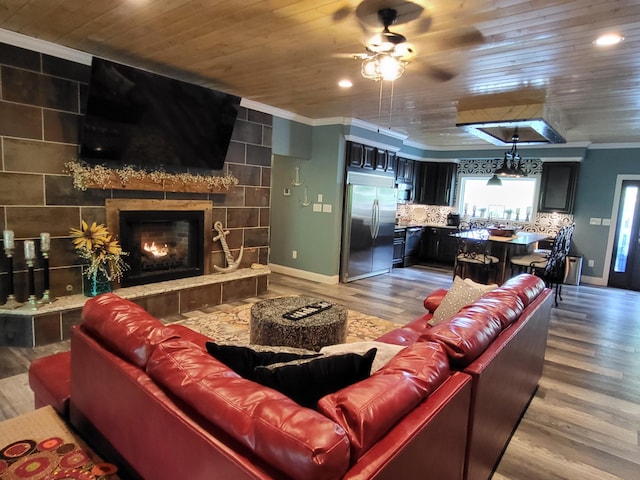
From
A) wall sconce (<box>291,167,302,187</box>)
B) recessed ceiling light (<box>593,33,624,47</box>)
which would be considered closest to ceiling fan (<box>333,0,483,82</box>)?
recessed ceiling light (<box>593,33,624,47</box>)

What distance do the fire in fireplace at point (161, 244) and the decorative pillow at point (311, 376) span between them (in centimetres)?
333

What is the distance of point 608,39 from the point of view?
2.61 metres

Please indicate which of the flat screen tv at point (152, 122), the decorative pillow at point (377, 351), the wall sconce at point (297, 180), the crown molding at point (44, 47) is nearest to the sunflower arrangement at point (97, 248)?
the flat screen tv at point (152, 122)

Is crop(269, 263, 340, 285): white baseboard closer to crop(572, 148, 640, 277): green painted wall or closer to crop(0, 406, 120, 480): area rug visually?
crop(0, 406, 120, 480): area rug

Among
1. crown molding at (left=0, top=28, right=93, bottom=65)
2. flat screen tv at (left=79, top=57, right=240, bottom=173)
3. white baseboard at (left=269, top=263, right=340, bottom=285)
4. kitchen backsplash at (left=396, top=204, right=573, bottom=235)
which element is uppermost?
crown molding at (left=0, top=28, right=93, bottom=65)

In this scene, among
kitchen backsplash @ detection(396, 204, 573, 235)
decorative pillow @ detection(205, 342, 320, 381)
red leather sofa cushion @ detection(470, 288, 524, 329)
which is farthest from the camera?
kitchen backsplash @ detection(396, 204, 573, 235)

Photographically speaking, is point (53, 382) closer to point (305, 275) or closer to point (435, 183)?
point (305, 275)

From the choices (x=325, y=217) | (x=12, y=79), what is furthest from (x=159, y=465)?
(x=325, y=217)

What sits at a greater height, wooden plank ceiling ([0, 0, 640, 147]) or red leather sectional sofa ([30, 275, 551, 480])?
wooden plank ceiling ([0, 0, 640, 147])

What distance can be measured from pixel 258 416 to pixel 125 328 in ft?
2.82

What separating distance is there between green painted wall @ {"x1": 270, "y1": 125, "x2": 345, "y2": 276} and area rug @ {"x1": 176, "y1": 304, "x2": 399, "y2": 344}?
1859mm

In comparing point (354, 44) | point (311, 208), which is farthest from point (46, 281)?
point (311, 208)

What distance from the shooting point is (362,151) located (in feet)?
20.9

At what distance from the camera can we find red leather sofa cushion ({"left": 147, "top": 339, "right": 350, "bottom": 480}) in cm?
93
